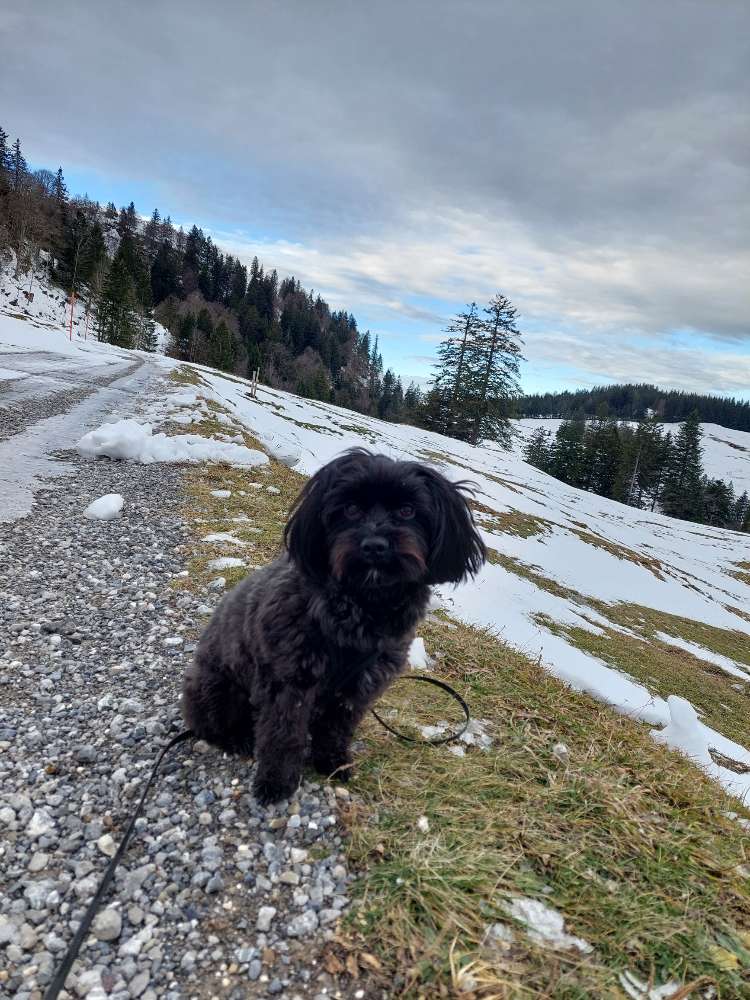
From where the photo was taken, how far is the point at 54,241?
297 ft

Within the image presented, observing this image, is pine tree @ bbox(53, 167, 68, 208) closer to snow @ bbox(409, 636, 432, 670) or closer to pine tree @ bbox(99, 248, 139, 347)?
pine tree @ bbox(99, 248, 139, 347)

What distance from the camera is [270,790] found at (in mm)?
3590

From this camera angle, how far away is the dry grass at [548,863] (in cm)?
264

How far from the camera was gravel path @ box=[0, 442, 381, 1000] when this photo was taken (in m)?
2.57

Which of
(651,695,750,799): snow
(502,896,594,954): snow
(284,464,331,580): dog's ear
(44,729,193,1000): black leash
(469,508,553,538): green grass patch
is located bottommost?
(469,508,553,538): green grass patch

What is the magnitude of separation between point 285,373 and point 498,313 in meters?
78.9

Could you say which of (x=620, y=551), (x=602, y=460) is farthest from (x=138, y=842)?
(x=602, y=460)

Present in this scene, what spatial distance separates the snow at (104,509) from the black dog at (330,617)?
6180mm

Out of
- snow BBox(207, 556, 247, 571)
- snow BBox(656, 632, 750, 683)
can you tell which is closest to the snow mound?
snow BBox(207, 556, 247, 571)

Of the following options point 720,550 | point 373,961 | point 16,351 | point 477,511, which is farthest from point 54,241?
point 373,961

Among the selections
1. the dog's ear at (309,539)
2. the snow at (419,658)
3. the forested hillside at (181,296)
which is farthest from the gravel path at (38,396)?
the forested hillside at (181,296)

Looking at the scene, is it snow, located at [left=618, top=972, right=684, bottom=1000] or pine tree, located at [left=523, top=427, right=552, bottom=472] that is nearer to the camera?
snow, located at [left=618, top=972, right=684, bottom=1000]

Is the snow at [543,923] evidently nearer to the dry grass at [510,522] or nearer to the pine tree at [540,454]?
the dry grass at [510,522]

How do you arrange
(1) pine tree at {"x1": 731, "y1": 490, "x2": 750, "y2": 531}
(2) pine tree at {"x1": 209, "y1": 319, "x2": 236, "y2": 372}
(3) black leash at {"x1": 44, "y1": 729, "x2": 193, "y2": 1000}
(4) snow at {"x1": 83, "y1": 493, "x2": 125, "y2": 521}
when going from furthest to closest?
(1) pine tree at {"x1": 731, "y1": 490, "x2": 750, "y2": 531} < (2) pine tree at {"x1": 209, "y1": 319, "x2": 236, "y2": 372} < (4) snow at {"x1": 83, "y1": 493, "x2": 125, "y2": 521} < (3) black leash at {"x1": 44, "y1": 729, "x2": 193, "y2": 1000}
